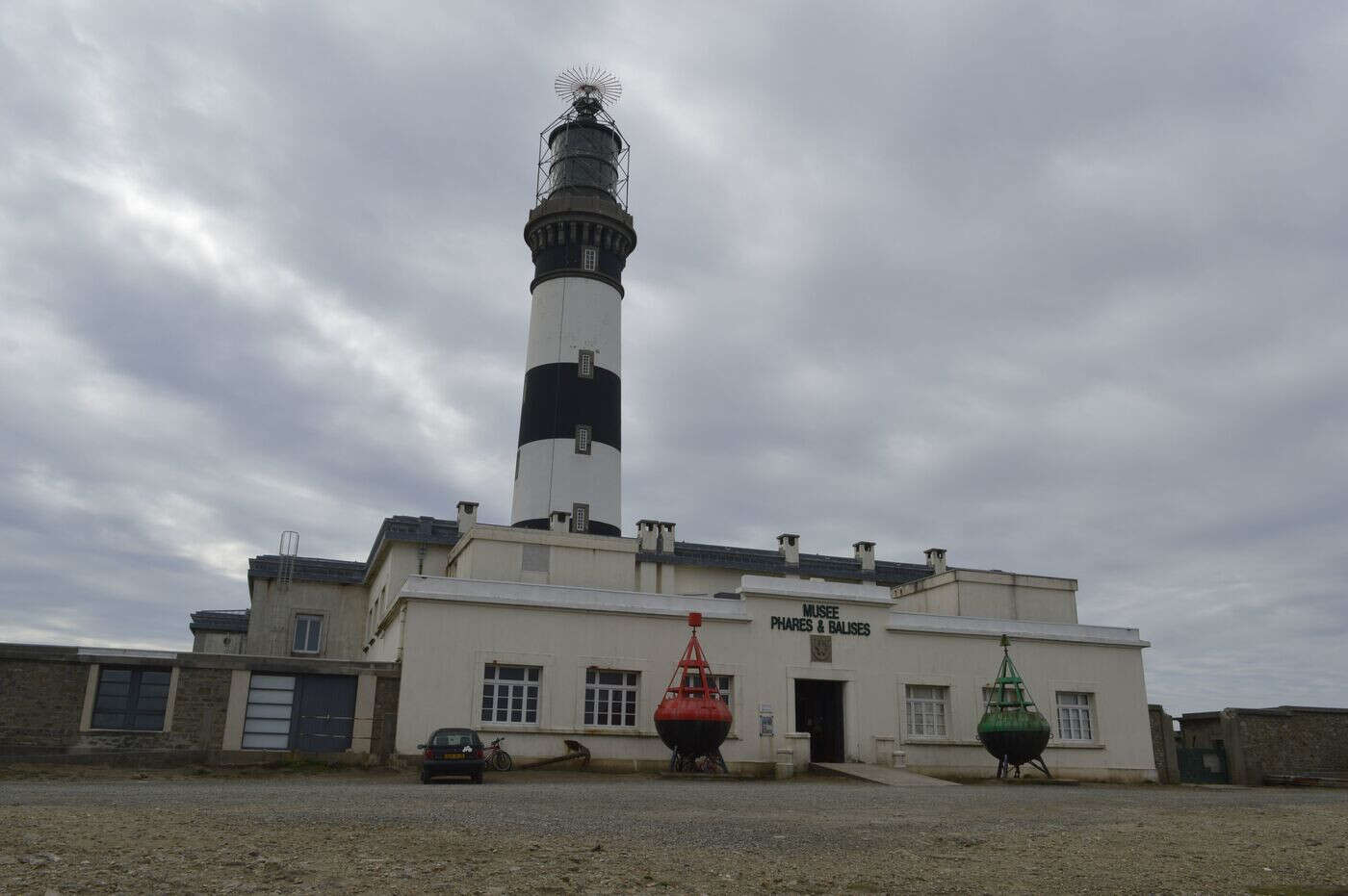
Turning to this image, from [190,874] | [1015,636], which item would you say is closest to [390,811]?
[190,874]

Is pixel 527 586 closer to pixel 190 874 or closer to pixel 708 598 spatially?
pixel 708 598

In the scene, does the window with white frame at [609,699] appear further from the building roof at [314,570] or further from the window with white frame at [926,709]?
the building roof at [314,570]

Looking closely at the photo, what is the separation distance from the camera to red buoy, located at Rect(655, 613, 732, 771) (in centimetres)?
2295

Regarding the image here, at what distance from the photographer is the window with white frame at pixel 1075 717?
95.5ft

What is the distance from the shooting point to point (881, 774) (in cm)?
2366

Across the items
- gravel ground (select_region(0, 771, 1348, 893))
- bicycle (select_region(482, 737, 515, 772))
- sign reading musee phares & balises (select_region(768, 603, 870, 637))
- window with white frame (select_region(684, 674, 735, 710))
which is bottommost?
gravel ground (select_region(0, 771, 1348, 893))

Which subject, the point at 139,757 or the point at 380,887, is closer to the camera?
the point at 380,887

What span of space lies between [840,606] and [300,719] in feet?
47.2

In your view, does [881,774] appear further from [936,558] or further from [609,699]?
[936,558]

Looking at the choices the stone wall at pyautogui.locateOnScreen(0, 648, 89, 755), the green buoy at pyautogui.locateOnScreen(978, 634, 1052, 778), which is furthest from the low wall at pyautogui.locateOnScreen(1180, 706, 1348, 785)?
the stone wall at pyautogui.locateOnScreen(0, 648, 89, 755)

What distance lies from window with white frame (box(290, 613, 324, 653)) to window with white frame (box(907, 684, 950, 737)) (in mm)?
22477

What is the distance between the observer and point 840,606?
91.0ft

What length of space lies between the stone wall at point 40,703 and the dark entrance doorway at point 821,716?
17645 millimetres

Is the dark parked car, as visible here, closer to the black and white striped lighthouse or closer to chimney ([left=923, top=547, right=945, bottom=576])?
the black and white striped lighthouse
